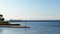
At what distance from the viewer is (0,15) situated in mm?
57375

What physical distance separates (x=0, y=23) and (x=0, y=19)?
83.1 inches

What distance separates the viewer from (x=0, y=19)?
2255 inches

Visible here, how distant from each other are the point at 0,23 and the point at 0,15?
3.35m

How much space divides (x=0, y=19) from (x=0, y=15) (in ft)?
4.90

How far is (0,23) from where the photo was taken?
55.8 metres
